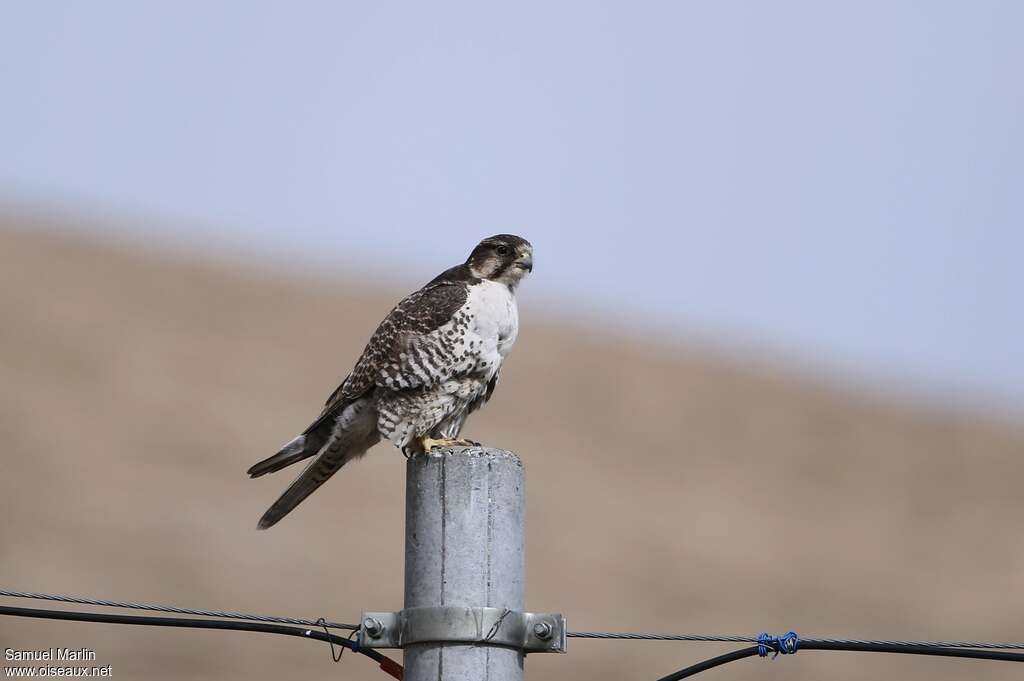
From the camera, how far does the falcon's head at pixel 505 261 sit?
5828 mm

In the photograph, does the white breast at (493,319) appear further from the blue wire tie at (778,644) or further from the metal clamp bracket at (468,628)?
the metal clamp bracket at (468,628)

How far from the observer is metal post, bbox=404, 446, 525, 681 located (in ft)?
11.1

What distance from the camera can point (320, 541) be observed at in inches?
816

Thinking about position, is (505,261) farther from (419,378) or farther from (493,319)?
(419,378)

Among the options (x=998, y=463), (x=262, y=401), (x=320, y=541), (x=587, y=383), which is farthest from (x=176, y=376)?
(x=998, y=463)

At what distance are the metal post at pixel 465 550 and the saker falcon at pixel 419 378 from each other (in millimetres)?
1945

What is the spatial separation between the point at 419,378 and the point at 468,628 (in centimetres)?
A: 220

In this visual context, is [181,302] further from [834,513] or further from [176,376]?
[834,513]

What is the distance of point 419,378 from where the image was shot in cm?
552

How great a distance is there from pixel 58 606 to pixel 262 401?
397 inches

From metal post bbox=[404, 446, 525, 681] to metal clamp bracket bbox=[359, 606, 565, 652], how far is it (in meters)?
0.02

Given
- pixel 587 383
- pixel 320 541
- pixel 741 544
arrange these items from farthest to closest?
1. pixel 587 383
2. pixel 741 544
3. pixel 320 541

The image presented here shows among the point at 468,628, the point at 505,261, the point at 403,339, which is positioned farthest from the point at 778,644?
the point at 505,261

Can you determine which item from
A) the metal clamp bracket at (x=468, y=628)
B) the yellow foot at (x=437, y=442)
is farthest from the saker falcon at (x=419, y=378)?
the metal clamp bracket at (x=468, y=628)
